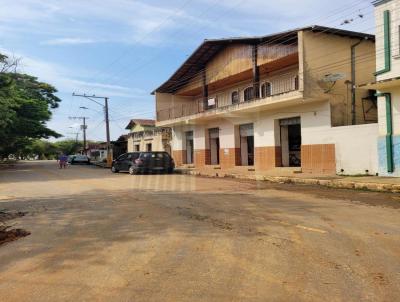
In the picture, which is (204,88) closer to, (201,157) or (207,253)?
(201,157)

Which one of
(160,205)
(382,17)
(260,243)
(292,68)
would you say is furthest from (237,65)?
(260,243)

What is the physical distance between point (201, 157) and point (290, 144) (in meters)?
9.72

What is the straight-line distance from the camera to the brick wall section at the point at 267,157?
2523cm

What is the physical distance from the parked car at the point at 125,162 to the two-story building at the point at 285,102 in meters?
5.38

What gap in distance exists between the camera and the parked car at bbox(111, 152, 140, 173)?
96.7 ft

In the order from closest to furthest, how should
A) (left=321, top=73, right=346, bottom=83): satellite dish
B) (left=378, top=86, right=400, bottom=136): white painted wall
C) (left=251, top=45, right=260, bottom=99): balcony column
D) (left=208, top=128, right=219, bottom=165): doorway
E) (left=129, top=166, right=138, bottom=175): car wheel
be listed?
1. (left=378, top=86, right=400, bottom=136): white painted wall
2. (left=321, top=73, right=346, bottom=83): satellite dish
3. (left=251, top=45, right=260, bottom=99): balcony column
4. (left=129, top=166, right=138, bottom=175): car wheel
5. (left=208, top=128, right=219, bottom=165): doorway

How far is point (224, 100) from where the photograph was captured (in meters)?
32.4

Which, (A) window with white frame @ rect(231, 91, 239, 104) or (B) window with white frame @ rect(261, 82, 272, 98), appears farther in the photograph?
(A) window with white frame @ rect(231, 91, 239, 104)

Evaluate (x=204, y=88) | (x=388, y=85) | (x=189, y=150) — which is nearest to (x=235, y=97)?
(x=204, y=88)

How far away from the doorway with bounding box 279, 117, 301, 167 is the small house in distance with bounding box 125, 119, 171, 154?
1577 centimetres

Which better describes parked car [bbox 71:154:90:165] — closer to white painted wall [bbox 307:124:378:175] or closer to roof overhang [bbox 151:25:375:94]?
roof overhang [bbox 151:25:375:94]

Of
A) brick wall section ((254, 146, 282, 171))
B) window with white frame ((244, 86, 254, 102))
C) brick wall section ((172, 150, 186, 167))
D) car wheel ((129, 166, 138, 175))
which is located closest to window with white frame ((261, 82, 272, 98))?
window with white frame ((244, 86, 254, 102))

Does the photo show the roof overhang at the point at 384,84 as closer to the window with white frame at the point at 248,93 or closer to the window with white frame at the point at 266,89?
the window with white frame at the point at 266,89

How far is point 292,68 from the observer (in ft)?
82.8
